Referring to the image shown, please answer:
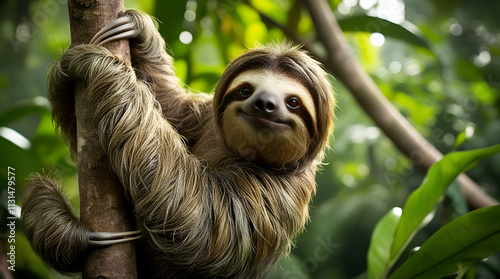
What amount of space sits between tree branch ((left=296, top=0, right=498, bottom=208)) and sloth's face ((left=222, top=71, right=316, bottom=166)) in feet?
8.85

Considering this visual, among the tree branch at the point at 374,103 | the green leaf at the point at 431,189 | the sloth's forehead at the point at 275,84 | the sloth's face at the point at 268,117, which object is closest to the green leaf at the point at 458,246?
the green leaf at the point at 431,189

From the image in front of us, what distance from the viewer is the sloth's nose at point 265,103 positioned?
306 cm

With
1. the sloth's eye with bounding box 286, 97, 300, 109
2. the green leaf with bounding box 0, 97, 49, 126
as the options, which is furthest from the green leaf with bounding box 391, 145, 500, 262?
the green leaf with bounding box 0, 97, 49, 126

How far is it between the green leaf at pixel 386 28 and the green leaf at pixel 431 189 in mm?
Result: 2257

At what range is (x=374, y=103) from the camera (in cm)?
577

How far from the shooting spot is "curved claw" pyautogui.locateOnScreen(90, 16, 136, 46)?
9.80 ft

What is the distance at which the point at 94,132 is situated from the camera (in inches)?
113

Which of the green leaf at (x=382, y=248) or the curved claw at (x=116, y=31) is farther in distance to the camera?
the green leaf at (x=382, y=248)

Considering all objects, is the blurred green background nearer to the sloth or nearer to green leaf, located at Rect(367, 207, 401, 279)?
green leaf, located at Rect(367, 207, 401, 279)

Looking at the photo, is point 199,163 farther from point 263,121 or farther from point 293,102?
point 293,102

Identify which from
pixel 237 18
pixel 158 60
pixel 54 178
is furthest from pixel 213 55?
pixel 54 178

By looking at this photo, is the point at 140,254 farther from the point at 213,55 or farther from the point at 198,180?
the point at 213,55

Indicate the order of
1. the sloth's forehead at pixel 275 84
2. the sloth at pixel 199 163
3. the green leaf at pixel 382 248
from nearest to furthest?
the sloth at pixel 199 163, the sloth's forehead at pixel 275 84, the green leaf at pixel 382 248

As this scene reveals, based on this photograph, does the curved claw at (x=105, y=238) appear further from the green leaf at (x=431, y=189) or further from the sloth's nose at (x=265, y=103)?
the green leaf at (x=431, y=189)
